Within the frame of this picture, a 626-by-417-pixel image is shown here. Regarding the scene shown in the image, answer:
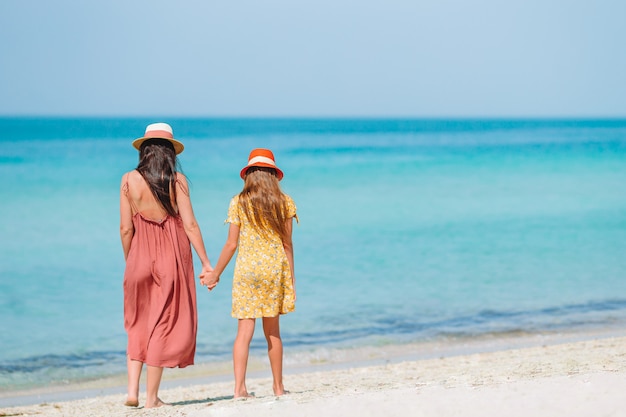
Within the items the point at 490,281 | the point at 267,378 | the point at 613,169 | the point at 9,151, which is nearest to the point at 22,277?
the point at 267,378

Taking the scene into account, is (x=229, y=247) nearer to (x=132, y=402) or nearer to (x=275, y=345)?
(x=275, y=345)

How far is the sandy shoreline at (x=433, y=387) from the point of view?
13.1 feet

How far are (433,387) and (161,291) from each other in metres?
1.82

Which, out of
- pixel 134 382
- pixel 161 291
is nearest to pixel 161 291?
pixel 161 291

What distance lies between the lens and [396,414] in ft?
13.0

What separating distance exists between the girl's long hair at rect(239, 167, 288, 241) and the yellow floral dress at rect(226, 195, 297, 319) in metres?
0.03

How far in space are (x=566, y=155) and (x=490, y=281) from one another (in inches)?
1494

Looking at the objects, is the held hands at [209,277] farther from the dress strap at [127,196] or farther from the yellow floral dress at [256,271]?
the dress strap at [127,196]

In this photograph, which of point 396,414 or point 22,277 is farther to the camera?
point 22,277

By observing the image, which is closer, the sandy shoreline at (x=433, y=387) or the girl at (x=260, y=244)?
the sandy shoreline at (x=433, y=387)

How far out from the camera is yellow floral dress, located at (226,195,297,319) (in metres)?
4.96

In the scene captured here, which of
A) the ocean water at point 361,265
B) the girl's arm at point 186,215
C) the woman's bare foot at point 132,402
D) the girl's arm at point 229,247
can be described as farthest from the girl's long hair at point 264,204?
the ocean water at point 361,265

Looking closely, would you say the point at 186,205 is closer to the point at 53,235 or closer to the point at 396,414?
the point at 396,414

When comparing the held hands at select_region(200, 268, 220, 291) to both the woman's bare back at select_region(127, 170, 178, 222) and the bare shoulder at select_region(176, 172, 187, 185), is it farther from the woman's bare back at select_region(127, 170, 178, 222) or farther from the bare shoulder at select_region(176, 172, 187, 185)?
the bare shoulder at select_region(176, 172, 187, 185)
